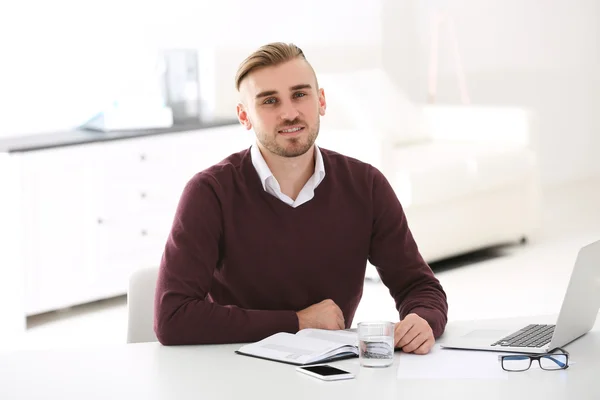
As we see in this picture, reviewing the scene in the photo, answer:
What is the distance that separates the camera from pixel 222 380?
1.56 meters

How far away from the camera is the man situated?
2.00m

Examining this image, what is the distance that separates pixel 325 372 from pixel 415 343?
0.70ft

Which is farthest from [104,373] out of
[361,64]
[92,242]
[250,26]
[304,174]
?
[361,64]

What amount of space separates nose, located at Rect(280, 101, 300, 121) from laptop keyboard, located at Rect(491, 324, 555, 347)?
60cm

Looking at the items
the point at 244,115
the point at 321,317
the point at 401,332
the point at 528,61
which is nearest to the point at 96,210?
the point at 244,115

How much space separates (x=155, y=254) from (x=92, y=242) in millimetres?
372

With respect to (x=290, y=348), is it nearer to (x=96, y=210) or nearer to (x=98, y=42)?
(x=96, y=210)

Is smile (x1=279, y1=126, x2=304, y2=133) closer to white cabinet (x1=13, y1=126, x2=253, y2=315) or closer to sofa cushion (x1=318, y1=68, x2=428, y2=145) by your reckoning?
white cabinet (x1=13, y1=126, x2=253, y2=315)

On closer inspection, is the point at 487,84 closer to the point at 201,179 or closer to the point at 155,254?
the point at 155,254

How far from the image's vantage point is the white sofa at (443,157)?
473cm

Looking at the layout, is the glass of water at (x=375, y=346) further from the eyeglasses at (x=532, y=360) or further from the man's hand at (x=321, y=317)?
the man's hand at (x=321, y=317)

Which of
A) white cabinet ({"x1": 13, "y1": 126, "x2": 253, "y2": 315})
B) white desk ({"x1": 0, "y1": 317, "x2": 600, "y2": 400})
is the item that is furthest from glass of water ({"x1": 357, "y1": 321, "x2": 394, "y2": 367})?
white cabinet ({"x1": 13, "y1": 126, "x2": 253, "y2": 315})

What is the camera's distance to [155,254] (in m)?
4.68

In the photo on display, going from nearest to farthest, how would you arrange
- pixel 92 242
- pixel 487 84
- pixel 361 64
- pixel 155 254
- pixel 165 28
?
pixel 92 242 → pixel 155 254 → pixel 165 28 → pixel 361 64 → pixel 487 84
